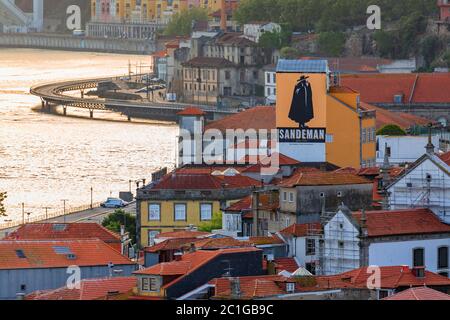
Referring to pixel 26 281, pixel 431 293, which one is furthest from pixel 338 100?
pixel 431 293

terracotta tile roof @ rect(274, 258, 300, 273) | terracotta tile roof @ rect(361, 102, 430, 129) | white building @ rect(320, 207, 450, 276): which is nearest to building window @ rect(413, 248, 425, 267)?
white building @ rect(320, 207, 450, 276)

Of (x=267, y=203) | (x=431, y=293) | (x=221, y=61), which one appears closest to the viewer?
(x=431, y=293)

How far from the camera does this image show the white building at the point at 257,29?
315ft

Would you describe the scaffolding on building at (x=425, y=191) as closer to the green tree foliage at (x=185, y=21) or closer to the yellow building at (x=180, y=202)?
the yellow building at (x=180, y=202)

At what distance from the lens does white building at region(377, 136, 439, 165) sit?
41781mm

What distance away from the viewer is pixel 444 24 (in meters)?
85.7

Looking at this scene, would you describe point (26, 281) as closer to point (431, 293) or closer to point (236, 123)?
point (431, 293)

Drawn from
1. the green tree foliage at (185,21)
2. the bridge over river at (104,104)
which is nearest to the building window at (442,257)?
the bridge over river at (104,104)

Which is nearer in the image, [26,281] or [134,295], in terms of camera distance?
[134,295]

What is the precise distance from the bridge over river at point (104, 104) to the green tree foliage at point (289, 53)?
4100 mm

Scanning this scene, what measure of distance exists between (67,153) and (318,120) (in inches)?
1065

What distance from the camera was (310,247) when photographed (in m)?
26.4

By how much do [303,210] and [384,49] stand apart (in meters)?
58.4

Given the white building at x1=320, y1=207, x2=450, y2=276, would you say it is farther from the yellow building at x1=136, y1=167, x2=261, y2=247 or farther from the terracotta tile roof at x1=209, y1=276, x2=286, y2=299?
the yellow building at x1=136, y1=167, x2=261, y2=247
